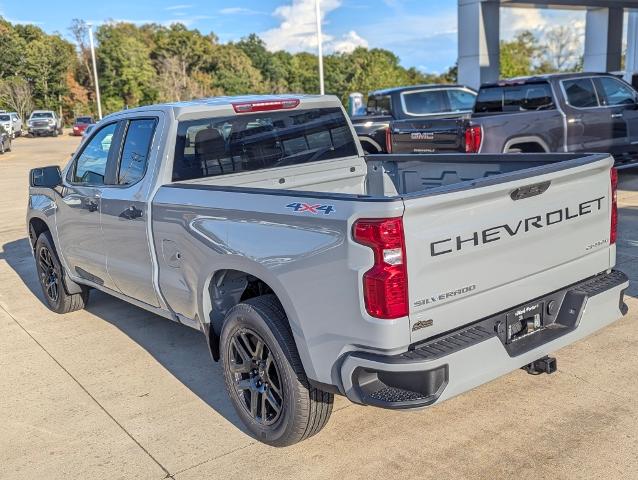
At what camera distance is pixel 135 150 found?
4816mm

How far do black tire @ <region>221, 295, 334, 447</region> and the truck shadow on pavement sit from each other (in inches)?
11.3

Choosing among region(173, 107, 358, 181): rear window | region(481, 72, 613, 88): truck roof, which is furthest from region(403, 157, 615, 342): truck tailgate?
region(481, 72, 613, 88): truck roof

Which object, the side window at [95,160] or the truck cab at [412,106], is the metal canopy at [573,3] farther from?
the side window at [95,160]

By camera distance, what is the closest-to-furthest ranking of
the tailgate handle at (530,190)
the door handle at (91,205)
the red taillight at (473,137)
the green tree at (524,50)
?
1. the tailgate handle at (530,190)
2. the door handle at (91,205)
3. the red taillight at (473,137)
4. the green tree at (524,50)

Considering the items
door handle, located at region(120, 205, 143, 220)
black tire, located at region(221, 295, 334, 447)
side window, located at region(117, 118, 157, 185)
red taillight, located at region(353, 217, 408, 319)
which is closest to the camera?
red taillight, located at region(353, 217, 408, 319)

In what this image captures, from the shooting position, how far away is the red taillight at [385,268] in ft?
9.42

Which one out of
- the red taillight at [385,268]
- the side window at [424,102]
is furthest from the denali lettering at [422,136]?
the red taillight at [385,268]

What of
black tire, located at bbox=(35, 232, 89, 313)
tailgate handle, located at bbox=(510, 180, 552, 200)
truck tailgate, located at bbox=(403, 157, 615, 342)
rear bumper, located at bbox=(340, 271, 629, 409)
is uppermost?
tailgate handle, located at bbox=(510, 180, 552, 200)

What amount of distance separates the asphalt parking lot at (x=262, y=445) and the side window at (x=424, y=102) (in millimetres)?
8677

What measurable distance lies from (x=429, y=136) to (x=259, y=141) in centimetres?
551

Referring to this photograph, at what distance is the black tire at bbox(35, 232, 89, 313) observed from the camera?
20.3ft

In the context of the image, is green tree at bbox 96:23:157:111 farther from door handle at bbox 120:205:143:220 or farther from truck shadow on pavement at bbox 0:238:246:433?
door handle at bbox 120:205:143:220

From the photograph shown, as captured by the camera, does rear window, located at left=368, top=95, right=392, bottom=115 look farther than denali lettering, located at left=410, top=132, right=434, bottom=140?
Yes

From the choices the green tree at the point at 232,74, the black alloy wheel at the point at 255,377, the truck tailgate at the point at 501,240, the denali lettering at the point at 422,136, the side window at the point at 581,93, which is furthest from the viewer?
the green tree at the point at 232,74
